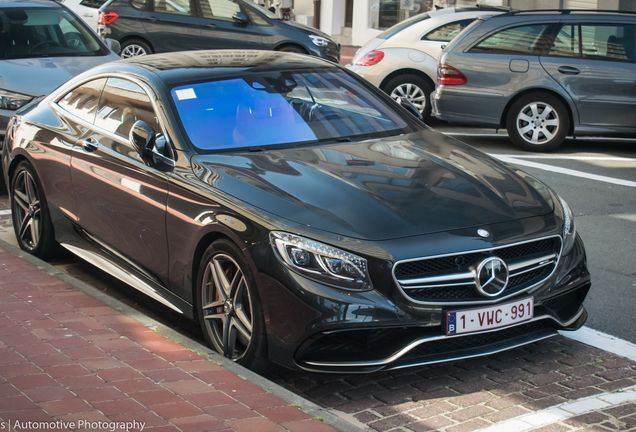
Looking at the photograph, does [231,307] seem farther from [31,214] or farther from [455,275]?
[31,214]

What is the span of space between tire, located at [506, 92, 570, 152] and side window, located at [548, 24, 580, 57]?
0.55m

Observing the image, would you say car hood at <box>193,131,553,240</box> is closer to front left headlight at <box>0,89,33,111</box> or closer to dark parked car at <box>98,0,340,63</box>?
front left headlight at <box>0,89,33,111</box>

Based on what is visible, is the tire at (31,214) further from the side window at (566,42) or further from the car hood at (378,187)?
the side window at (566,42)

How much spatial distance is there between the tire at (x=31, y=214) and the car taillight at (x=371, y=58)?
286 inches

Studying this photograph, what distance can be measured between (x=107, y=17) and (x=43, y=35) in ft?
20.1

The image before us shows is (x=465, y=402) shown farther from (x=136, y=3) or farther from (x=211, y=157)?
(x=136, y=3)

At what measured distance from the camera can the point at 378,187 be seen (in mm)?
4410

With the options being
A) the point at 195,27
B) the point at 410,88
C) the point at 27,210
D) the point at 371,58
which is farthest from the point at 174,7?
the point at 27,210

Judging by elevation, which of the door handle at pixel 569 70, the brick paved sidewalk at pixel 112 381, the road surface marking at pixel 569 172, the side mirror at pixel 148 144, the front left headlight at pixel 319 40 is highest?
the front left headlight at pixel 319 40

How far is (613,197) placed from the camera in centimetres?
829

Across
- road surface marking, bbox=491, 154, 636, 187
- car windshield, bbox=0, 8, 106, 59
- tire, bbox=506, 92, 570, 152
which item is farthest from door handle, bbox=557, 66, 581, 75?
car windshield, bbox=0, 8, 106, 59

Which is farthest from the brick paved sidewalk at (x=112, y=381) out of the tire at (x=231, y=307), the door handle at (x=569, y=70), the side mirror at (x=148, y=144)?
the door handle at (x=569, y=70)

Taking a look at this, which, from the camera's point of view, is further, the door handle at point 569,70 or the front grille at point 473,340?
the door handle at point 569,70

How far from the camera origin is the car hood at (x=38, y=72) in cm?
899
